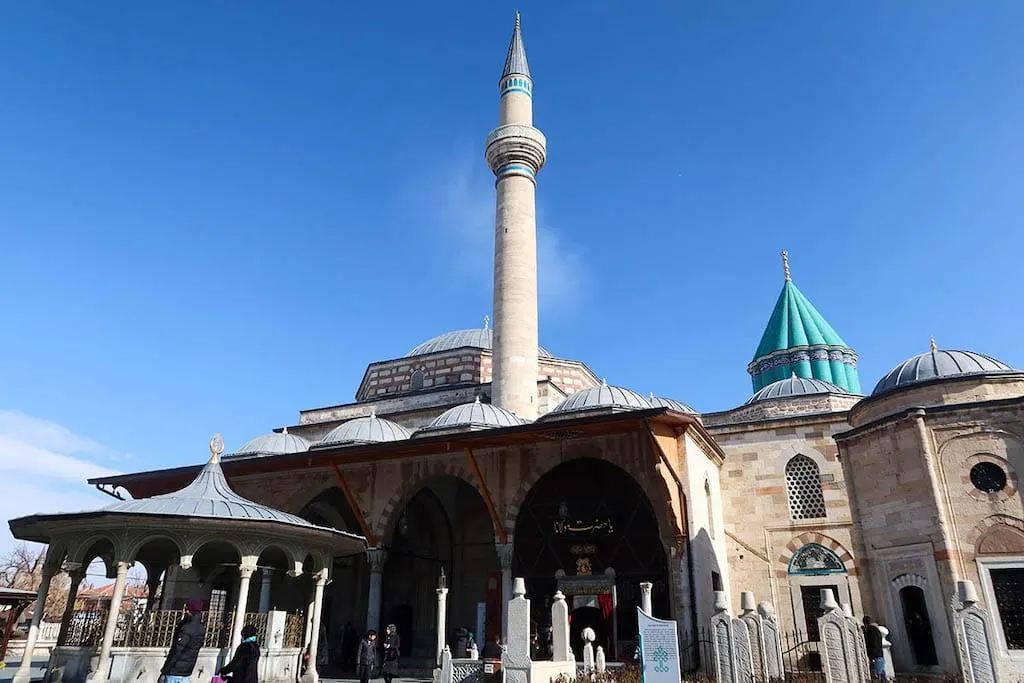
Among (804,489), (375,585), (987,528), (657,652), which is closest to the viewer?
(657,652)

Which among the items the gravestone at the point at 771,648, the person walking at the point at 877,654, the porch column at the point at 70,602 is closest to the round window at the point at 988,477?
the person walking at the point at 877,654

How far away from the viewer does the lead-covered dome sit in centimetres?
1173

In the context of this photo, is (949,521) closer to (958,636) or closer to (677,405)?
(958,636)

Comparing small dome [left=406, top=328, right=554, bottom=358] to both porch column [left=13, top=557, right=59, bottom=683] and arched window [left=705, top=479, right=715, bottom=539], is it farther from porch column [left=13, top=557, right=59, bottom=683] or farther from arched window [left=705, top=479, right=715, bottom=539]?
porch column [left=13, top=557, right=59, bottom=683]

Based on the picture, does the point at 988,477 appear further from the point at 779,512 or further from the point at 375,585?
the point at 375,585

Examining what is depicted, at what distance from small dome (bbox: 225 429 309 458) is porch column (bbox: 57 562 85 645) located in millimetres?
7455

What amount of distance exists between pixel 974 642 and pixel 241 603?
7.33 m

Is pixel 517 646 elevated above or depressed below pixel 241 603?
below

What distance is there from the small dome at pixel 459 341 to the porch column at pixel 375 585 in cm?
906

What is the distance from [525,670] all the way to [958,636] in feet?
13.8

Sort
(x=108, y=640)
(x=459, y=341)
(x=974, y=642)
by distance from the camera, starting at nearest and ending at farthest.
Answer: (x=974, y=642), (x=108, y=640), (x=459, y=341)

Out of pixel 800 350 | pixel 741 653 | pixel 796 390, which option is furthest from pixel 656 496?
pixel 800 350

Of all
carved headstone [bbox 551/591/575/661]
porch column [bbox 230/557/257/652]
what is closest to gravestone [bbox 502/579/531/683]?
carved headstone [bbox 551/591/575/661]

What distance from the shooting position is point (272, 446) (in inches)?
651
